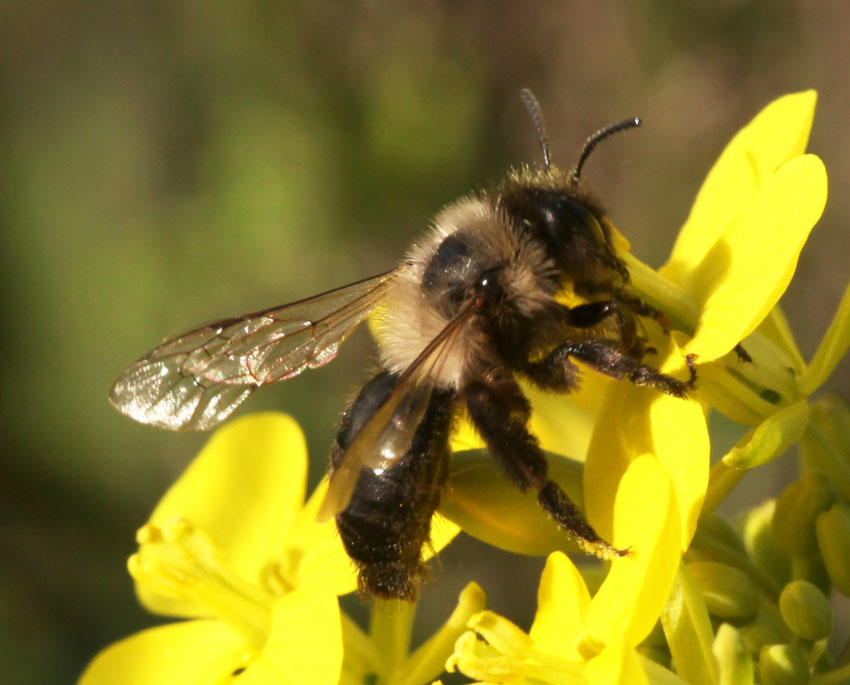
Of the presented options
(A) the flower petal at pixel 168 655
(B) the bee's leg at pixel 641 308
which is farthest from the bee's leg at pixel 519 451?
(A) the flower petal at pixel 168 655

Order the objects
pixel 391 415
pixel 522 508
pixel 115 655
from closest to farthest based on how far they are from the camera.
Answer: pixel 391 415 < pixel 522 508 < pixel 115 655

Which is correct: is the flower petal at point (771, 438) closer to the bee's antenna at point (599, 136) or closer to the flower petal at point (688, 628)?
the flower petal at point (688, 628)

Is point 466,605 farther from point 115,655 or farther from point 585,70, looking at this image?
point 585,70

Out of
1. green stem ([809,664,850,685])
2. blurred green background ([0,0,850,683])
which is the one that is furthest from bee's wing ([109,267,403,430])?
blurred green background ([0,0,850,683])

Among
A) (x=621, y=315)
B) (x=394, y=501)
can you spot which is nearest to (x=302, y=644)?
(x=394, y=501)

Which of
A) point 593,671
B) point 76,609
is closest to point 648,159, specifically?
point 76,609

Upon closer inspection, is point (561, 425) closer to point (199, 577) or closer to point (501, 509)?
point (501, 509)

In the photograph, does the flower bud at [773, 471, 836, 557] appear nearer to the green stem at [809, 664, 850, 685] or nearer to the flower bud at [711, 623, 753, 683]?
the green stem at [809, 664, 850, 685]

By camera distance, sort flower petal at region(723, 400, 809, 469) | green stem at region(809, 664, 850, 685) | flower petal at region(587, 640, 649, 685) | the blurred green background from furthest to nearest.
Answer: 1. the blurred green background
2. green stem at region(809, 664, 850, 685)
3. flower petal at region(723, 400, 809, 469)
4. flower petal at region(587, 640, 649, 685)
